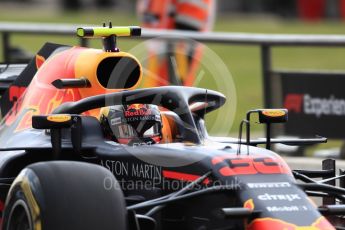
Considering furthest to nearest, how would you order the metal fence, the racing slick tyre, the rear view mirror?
the metal fence → the rear view mirror → the racing slick tyre

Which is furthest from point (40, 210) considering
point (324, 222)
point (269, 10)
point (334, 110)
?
point (269, 10)

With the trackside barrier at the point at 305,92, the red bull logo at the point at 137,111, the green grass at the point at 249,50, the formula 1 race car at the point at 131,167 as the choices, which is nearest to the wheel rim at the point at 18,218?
the formula 1 race car at the point at 131,167

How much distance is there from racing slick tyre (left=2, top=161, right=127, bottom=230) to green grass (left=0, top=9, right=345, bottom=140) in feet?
4.08

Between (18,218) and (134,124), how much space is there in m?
1.18

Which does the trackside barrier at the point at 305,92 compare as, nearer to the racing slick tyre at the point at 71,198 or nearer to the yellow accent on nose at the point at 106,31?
the yellow accent on nose at the point at 106,31

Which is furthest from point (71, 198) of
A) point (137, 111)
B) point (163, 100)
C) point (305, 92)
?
point (305, 92)

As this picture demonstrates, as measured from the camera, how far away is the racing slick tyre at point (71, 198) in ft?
21.6

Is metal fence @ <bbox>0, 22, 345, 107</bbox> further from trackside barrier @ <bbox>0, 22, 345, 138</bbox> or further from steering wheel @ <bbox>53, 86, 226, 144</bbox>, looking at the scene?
steering wheel @ <bbox>53, 86, 226, 144</bbox>

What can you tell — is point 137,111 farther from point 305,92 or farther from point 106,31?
point 305,92

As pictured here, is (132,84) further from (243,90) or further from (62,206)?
(243,90)

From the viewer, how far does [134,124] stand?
779 centimetres

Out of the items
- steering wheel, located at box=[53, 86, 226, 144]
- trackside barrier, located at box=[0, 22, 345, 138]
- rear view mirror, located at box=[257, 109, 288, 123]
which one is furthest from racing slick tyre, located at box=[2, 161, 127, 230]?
trackside barrier, located at box=[0, 22, 345, 138]

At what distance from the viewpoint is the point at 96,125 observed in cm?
781

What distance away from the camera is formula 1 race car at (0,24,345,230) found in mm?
6656
